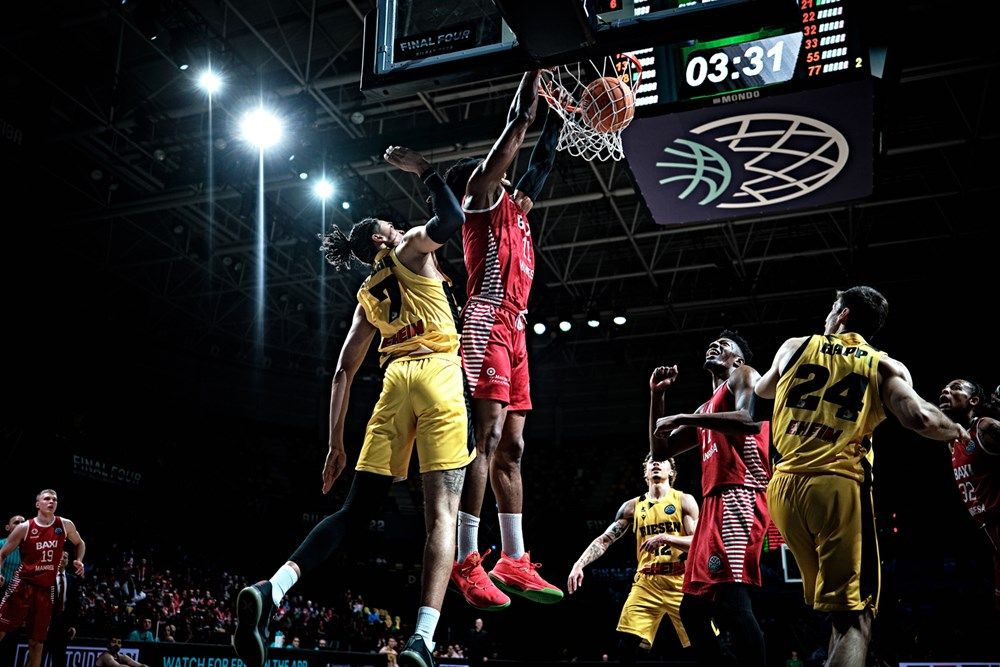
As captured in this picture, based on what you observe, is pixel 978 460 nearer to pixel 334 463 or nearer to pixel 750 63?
pixel 750 63

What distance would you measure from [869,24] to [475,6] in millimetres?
3154

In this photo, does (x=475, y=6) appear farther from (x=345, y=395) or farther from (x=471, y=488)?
(x=471, y=488)

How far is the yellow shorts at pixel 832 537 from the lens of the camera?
419cm

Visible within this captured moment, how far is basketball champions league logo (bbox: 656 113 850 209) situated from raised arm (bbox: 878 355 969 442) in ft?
11.7

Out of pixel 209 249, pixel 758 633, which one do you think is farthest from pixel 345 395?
pixel 209 249

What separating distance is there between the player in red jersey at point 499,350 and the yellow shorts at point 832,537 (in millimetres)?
1357

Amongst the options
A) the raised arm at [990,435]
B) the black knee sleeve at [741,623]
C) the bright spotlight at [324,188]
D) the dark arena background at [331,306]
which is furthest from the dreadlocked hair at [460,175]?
the bright spotlight at [324,188]

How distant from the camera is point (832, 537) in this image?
14.0 feet

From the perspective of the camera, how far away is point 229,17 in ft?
46.3

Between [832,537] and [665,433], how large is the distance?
1.42m

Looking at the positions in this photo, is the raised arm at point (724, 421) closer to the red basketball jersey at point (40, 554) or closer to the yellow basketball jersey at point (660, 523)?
the yellow basketball jersey at point (660, 523)

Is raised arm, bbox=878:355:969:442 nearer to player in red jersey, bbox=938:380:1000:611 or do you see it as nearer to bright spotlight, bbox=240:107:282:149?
player in red jersey, bbox=938:380:1000:611

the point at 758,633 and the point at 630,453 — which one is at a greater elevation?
the point at 630,453

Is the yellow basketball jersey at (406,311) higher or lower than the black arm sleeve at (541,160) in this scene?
lower
